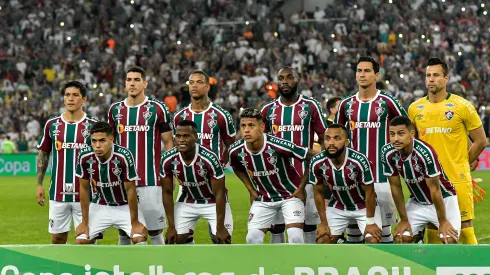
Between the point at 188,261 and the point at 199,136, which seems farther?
the point at 199,136

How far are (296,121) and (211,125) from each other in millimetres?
906

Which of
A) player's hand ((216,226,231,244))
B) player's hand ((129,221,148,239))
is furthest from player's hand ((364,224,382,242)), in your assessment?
player's hand ((129,221,148,239))

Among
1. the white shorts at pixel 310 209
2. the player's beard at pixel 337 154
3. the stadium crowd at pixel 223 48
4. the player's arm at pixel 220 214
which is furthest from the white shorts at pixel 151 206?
the stadium crowd at pixel 223 48

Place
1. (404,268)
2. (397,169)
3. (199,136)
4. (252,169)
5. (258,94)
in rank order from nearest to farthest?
(404,268), (397,169), (252,169), (199,136), (258,94)

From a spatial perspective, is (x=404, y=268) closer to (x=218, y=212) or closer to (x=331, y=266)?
(x=331, y=266)

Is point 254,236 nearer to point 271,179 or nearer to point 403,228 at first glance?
point 271,179

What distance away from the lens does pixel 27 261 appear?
6395 millimetres

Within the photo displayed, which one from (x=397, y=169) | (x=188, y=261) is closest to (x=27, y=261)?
(x=188, y=261)

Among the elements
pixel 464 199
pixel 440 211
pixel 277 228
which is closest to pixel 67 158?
pixel 277 228

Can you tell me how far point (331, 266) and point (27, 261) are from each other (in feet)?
7.22

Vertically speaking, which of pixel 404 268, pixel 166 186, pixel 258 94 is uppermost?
pixel 258 94

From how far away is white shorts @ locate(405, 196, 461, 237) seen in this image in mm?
7937

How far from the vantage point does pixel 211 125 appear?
9305 millimetres

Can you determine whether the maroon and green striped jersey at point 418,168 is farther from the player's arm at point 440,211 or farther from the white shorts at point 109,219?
the white shorts at point 109,219
